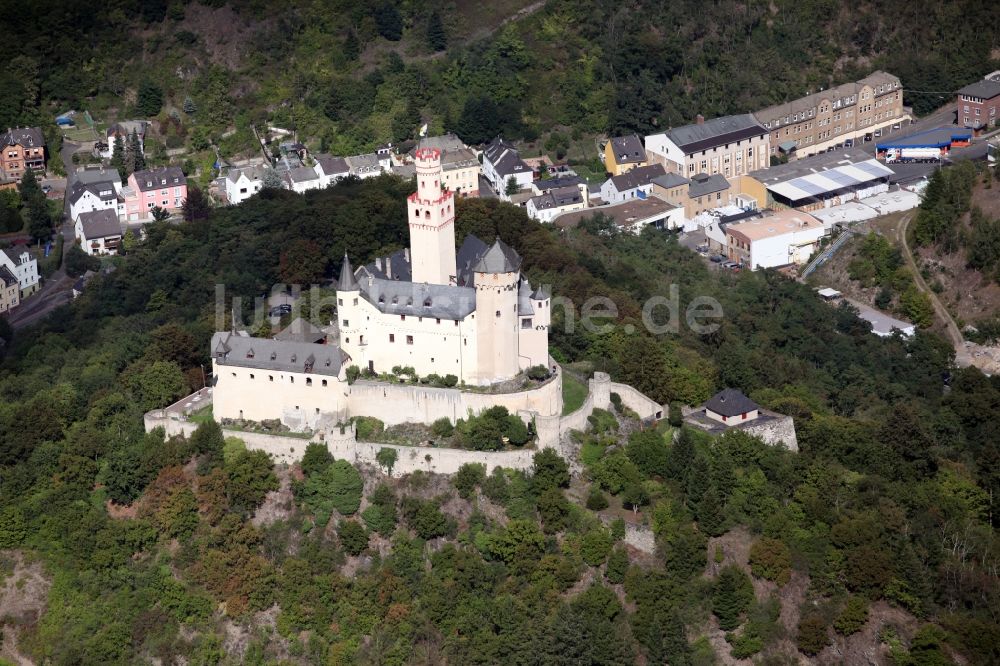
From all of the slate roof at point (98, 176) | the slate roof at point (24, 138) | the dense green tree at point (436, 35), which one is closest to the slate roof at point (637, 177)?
the dense green tree at point (436, 35)

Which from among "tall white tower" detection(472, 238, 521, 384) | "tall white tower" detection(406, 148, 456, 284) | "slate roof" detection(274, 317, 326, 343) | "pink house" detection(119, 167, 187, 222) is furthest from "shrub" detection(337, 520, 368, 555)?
"pink house" detection(119, 167, 187, 222)

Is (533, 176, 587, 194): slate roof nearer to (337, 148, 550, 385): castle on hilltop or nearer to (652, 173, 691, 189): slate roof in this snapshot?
(652, 173, 691, 189): slate roof

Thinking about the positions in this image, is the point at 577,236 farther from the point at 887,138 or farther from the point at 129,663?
the point at 129,663

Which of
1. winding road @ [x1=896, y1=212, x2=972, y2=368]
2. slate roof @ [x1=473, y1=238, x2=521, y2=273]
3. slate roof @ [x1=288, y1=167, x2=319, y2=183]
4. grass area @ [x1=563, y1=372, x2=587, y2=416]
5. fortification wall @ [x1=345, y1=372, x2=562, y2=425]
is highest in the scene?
slate roof @ [x1=473, y1=238, x2=521, y2=273]

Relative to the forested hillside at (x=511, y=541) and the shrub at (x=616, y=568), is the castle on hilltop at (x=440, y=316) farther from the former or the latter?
the shrub at (x=616, y=568)

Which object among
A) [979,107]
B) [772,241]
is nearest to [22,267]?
[772,241]

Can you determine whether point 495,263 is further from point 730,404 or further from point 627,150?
point 627,150
